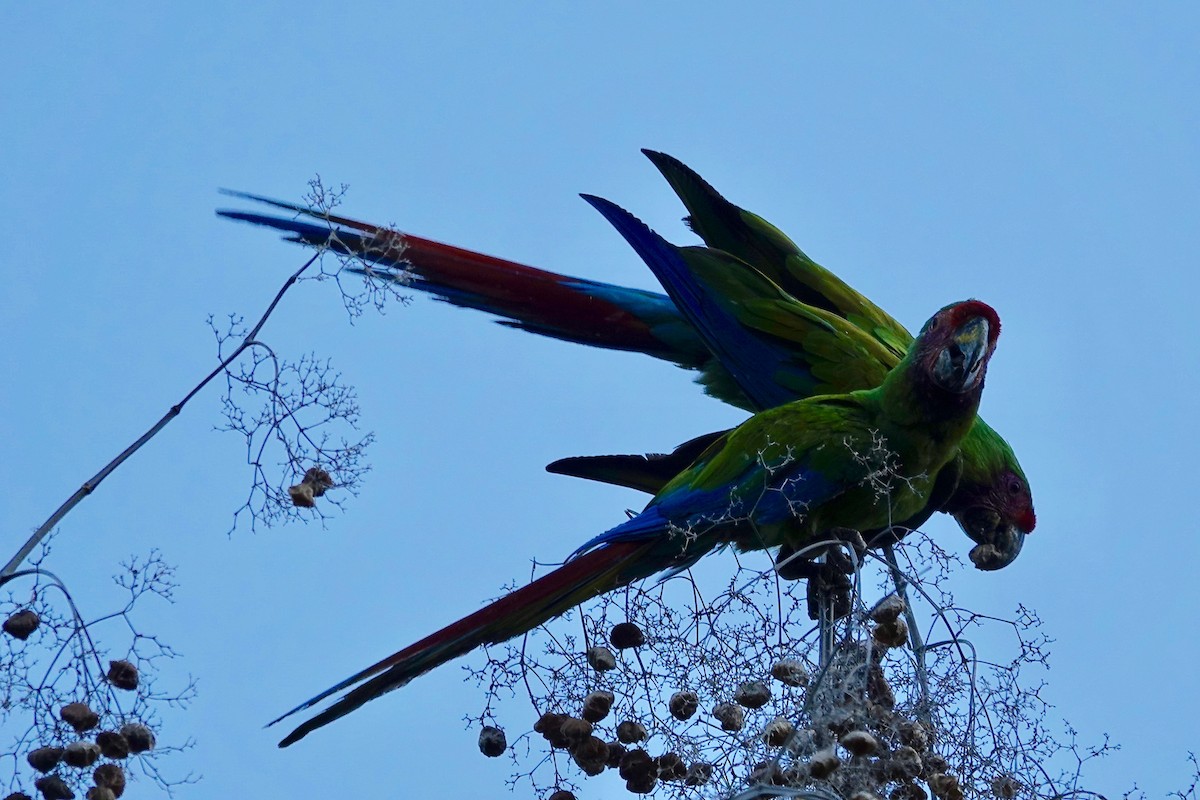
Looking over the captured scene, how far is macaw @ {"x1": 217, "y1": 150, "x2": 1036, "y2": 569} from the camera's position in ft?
15.4

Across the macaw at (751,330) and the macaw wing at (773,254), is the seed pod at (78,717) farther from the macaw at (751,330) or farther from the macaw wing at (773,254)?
the macaw wing at (773,254)

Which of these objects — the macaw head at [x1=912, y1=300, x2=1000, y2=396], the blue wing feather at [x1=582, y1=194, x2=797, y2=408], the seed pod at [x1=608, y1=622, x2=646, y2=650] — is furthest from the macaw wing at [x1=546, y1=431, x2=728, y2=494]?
the seed pod at [x1=608, y1=622, x2=646, y2=650]

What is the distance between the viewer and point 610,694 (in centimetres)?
309

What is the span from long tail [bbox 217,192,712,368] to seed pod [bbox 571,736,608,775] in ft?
5.75

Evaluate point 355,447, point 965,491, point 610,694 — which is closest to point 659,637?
point 610,694

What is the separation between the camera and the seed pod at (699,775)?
9.46ft

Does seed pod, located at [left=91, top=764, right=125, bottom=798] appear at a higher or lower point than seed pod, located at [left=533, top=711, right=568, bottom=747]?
lower

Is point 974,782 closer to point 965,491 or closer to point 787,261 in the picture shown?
point 965,491

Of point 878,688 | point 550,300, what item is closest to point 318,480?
point 878,688

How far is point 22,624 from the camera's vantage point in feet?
8.53

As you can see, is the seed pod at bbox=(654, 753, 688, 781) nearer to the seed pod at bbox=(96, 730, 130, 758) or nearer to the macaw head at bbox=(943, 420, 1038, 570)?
the seed pod at bbox=(96, 730, 130, 758)

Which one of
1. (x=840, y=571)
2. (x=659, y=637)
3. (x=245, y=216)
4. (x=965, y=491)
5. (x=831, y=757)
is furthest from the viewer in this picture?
(x=965, y=491)

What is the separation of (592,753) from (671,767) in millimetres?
175

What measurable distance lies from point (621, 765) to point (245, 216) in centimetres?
196
